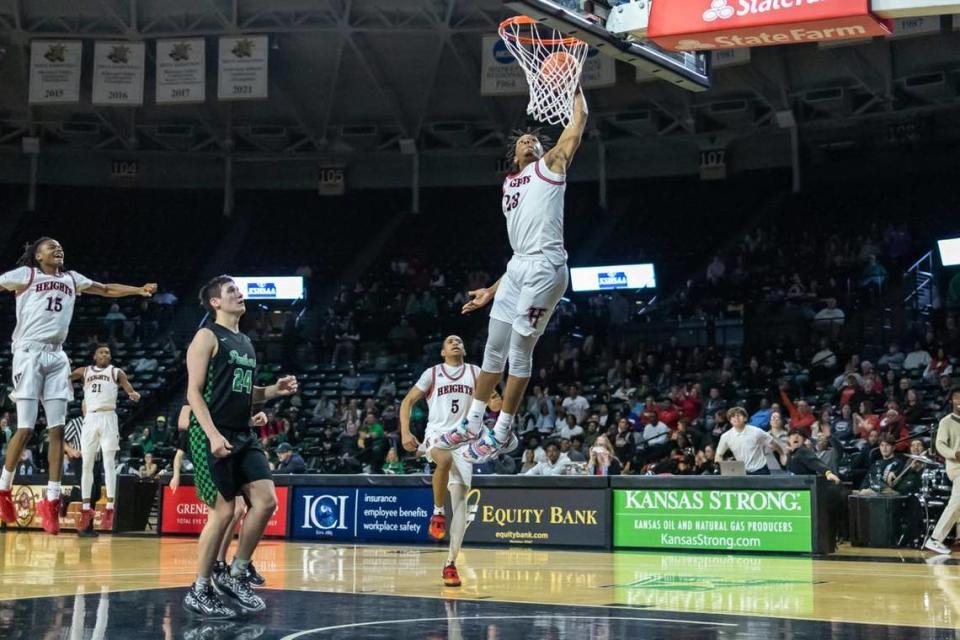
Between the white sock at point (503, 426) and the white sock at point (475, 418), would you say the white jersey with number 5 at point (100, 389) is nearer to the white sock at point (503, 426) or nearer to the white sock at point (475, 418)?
the white sock at point (475, 418)

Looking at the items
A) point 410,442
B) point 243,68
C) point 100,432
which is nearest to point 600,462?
point 100,432

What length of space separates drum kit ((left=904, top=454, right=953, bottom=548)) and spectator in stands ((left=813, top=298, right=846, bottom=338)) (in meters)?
8.37

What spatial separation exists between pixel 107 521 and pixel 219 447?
1108 centimetres

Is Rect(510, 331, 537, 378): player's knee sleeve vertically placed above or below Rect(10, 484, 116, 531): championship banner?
above

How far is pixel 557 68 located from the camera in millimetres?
8547

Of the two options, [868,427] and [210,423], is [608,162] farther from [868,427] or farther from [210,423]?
[210,423]

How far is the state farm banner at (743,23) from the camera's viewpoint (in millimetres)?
9641

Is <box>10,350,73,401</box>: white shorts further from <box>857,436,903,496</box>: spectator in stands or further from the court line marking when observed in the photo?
<box>857,436,903,496</box>: spectator in stands

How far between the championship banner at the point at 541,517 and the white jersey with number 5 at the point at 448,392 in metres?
4.04

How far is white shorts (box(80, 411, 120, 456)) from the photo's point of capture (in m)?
15.7

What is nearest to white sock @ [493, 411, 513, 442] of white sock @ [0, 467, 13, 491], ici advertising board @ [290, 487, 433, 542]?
white sock @ [0, 467, 13, 491]

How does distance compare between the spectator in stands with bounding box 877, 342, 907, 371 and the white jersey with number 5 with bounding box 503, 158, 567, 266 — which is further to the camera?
the spectator in stands with bounding box 877, 342, 907, 371

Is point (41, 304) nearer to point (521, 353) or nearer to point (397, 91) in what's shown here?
point (521, 353)

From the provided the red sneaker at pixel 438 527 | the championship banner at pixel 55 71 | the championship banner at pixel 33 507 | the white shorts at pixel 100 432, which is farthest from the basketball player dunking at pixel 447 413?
the championship banner at pixel 55 71
